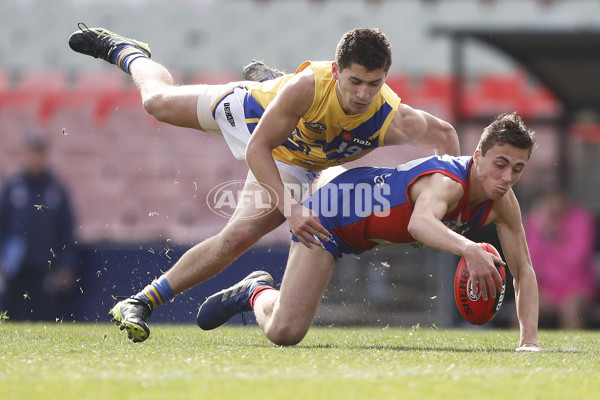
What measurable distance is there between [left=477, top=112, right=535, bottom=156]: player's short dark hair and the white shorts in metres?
1.32

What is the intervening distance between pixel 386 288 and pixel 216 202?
338 cm

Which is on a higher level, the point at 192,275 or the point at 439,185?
the point at 439,185

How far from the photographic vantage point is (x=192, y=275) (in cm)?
552

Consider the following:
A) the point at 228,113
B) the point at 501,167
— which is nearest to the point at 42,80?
the point at 228,113

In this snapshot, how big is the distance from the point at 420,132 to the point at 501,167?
0.95 m

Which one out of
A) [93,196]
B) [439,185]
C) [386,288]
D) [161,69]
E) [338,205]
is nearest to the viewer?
[439,185]

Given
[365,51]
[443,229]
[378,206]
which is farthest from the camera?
[378,206]

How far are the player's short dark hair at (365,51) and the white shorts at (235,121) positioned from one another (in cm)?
96

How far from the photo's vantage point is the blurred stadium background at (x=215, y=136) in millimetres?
9086

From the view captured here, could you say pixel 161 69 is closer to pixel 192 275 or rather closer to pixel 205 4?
pixel 192 275

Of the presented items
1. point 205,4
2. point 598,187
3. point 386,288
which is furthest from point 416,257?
point 205,4

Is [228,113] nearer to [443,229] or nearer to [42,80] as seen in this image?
[443,229]

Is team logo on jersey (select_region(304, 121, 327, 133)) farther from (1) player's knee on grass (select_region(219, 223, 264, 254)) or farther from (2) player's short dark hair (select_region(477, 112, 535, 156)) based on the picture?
(2) player's short dark hair (select_region(477, 112, 535, 156))

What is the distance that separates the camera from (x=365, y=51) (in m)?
4.74
